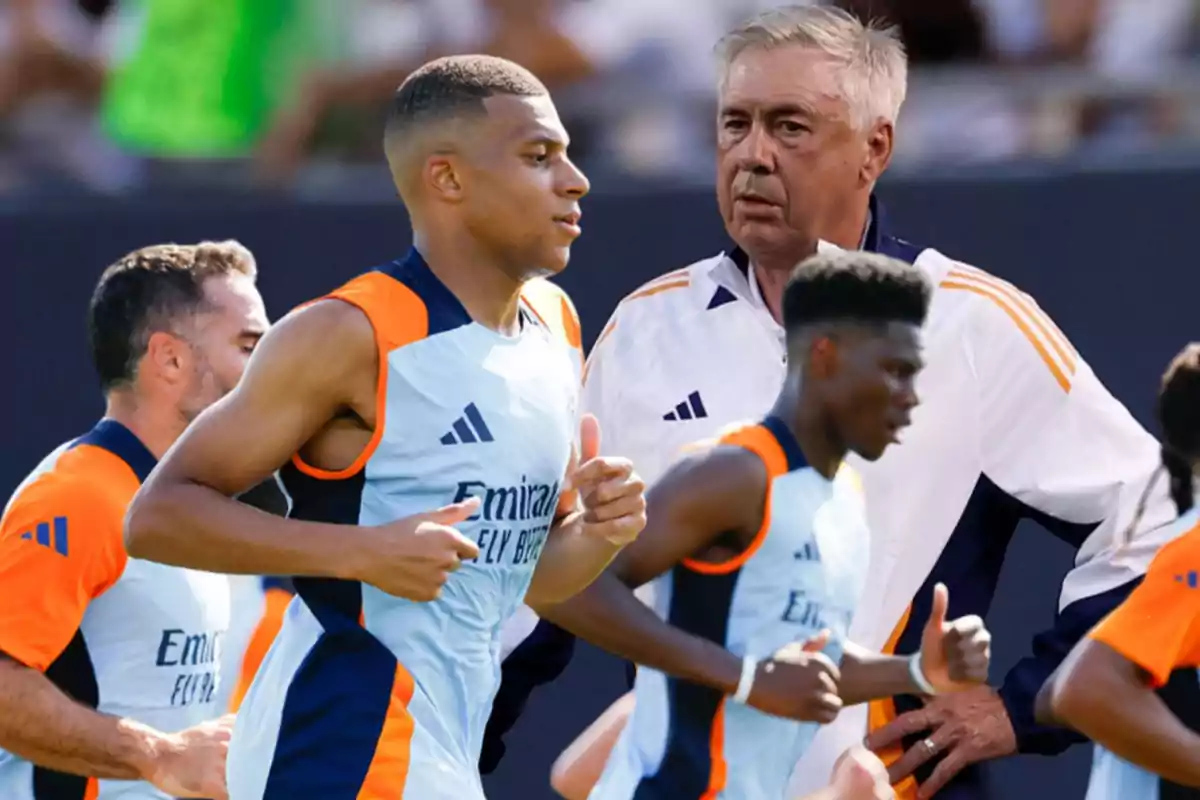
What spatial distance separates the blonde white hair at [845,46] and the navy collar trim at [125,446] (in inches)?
60.7

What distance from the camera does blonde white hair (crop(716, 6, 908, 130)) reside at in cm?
502

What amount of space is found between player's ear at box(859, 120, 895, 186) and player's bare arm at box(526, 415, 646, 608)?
1.11 m

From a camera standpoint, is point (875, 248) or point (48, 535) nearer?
point (48, 535)

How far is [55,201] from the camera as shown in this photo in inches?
323

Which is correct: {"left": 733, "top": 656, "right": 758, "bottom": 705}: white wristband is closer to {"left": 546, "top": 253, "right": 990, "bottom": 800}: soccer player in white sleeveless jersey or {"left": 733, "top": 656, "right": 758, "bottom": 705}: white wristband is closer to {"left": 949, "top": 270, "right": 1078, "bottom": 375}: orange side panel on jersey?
{"left": 546, "top": 253, "right": 990, "bottom": 800}: soccer player in white sleeveless jersey

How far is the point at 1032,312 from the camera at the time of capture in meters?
5.05

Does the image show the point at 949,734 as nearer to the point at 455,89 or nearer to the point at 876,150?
the point at 876,150

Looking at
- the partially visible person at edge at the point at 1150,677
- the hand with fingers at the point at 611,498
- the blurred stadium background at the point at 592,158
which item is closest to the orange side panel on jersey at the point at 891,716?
the partially visible person at edge at the point at 1150,677

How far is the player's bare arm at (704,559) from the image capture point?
13.5 ft

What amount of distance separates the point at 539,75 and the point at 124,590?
11.2 feet

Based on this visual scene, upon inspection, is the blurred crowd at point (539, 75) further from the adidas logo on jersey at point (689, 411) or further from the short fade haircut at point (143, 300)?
the adidas logo on jersey at point (689, 411)

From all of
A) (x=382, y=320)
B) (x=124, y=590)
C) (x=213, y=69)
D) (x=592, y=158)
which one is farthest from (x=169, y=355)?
(x=213, y=69)

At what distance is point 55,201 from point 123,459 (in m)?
3.21

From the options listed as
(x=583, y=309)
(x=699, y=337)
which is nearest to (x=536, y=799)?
(x=583, y=309)
